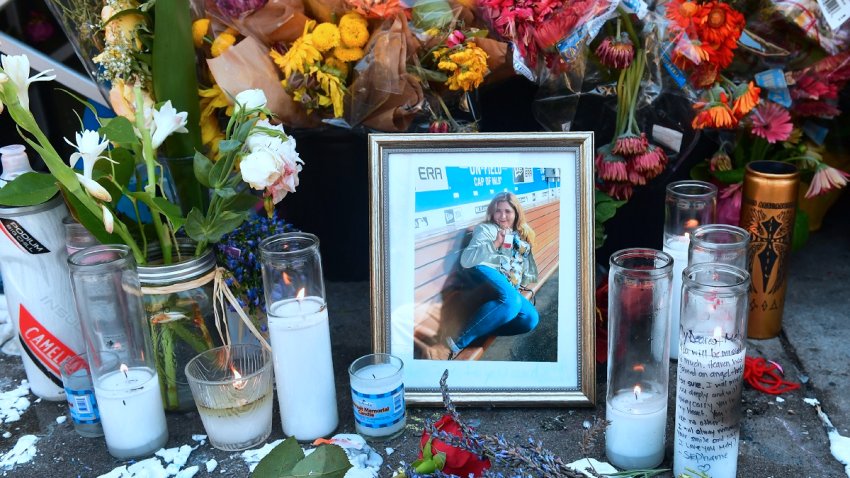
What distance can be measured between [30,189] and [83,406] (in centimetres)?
32

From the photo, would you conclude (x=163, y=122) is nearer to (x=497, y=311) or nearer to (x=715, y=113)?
(x=497, y=311)

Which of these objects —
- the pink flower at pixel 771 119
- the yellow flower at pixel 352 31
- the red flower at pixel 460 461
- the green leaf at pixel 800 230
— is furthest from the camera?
the green leaf at pixel 800 230

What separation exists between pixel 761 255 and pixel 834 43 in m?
0.39

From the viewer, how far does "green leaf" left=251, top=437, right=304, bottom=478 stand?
0.95 m

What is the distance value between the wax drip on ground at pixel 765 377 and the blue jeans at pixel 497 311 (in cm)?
35

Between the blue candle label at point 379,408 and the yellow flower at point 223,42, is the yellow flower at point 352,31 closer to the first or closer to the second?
the yellow flower at point 223,42

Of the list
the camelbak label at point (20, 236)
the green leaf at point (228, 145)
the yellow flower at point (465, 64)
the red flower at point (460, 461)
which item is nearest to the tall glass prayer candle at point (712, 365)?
the red flower at point (460, 461)

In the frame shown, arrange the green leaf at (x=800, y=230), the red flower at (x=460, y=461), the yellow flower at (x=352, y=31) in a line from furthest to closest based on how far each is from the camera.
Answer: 1. the green leaf at (x=800, y=230)
2. the yellow flower at (x=352, y=31)
3. the red flower at (x=460, y=461)

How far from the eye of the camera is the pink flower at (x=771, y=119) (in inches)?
54.0

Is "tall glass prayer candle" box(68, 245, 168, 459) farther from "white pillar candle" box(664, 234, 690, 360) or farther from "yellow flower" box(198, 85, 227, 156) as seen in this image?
"white pillar candle" box(664, 234, 690, 360)

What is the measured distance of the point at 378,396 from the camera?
107cm

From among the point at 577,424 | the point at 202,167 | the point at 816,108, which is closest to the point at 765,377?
the point at 577,424

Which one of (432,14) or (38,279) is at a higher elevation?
(432,14)

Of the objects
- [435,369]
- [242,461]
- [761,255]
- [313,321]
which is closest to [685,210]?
[761,255]
